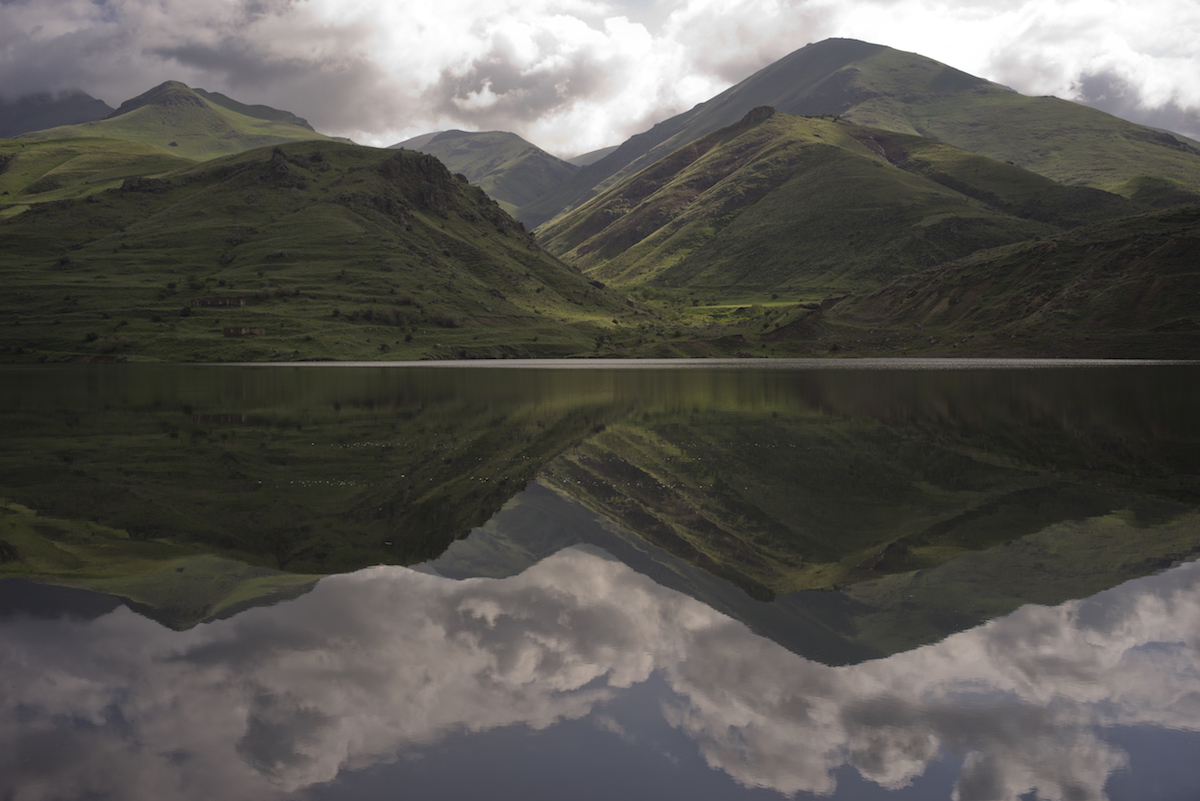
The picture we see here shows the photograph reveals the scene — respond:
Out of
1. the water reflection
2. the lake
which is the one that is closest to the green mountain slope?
the lake

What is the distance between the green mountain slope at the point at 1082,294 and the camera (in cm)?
13925

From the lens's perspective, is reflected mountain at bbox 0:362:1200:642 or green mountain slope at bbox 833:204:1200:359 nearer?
reflected mountain at bbox 0:362:1200:642

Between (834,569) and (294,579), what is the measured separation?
11755 mm

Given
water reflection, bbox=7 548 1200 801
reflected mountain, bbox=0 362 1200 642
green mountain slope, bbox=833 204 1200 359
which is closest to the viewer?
water reflection, bbox=7 548 1200 801

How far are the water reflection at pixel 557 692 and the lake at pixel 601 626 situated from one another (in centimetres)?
5

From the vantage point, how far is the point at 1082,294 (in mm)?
155750

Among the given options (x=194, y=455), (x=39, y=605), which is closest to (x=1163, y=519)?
(x=39, y=605)

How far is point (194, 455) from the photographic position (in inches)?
1280

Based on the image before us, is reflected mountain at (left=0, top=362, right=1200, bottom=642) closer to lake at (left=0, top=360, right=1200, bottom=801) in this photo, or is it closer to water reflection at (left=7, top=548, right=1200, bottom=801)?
lake at (left=0, top=360, right=1200, bottom=801)

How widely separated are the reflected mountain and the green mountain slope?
372ft

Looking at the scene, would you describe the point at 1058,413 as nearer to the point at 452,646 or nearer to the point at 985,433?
the point at 985,433

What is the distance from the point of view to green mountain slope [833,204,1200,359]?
457 feet

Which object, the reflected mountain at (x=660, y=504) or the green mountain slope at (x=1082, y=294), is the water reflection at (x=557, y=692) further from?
the green mountain slope at (x=1082, y=294)

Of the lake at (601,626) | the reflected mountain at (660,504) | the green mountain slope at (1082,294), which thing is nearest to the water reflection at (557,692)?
the lake at (601,626)
